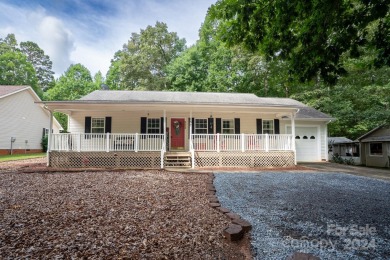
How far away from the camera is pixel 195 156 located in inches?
402

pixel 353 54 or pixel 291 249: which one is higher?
pixel 353 54

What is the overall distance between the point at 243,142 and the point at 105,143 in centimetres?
672

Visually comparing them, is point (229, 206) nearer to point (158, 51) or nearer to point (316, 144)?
point (316, 144)

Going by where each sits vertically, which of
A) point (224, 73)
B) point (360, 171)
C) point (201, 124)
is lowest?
point (360, 171)

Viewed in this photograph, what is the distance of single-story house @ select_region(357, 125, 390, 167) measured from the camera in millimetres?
13594

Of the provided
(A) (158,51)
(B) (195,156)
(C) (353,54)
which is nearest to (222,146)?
(B) (195,156)

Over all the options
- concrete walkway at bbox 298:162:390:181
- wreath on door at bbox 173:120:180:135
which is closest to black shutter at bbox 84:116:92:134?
wreath on door at bbox 173:120:180:135

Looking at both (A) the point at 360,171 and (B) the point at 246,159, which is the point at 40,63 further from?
(A) the point at 360,171

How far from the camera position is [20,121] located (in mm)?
17734

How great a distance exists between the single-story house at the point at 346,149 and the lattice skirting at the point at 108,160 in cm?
1526

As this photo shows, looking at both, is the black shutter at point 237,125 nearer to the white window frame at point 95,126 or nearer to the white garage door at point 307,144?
the white garage door at point 307,144

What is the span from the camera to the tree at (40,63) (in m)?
42.0

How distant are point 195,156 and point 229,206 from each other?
595cm

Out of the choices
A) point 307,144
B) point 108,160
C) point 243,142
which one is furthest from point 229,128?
point 108,160
